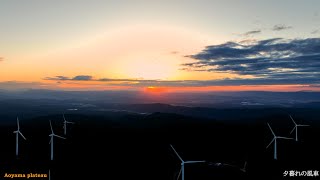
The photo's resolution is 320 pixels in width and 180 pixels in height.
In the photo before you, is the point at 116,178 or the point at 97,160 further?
the point at 97,160

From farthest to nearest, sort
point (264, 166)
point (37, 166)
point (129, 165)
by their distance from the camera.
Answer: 1. point (129, 165)
2. point (264, 166)
3. point (37, 166)

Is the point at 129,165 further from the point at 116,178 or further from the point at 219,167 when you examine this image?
the point at 219,167

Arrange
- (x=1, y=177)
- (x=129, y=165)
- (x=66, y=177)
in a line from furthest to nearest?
(x=129, y=165), (x=66, y=177), (x=1, y=177)

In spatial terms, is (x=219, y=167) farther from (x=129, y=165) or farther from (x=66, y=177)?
(x=66, y=177)

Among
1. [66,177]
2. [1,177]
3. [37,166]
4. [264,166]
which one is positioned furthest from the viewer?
[264,166]

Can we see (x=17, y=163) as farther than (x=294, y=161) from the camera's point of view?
No

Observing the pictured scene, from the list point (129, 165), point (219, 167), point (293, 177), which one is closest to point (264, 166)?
point (219, 167)

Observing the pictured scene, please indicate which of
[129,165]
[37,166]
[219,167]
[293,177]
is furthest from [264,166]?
[37,166]

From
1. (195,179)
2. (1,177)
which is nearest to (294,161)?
(195,179)
